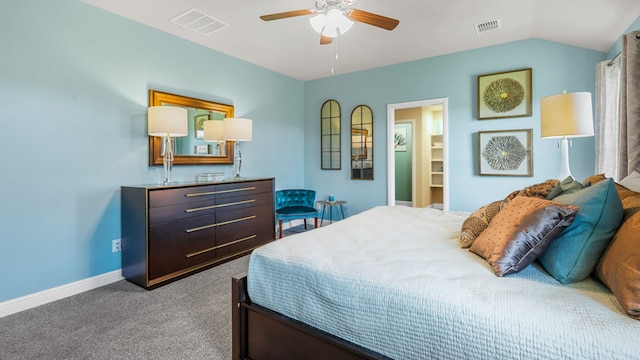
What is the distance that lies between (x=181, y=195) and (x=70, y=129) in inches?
41.3

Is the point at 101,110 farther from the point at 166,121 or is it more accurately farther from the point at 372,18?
the point at 372,18

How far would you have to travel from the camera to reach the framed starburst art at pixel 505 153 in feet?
12.1

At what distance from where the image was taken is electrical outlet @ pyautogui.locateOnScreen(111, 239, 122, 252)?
9.48 ft

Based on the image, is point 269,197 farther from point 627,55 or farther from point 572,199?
point 627,55

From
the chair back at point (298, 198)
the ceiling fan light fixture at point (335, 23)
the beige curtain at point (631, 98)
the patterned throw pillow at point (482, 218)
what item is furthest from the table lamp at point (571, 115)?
the chair back at point (298, 198)

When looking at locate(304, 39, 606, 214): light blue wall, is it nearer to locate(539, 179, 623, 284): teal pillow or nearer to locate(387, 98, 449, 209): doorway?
locate(387, 98, 449, 209): doorway

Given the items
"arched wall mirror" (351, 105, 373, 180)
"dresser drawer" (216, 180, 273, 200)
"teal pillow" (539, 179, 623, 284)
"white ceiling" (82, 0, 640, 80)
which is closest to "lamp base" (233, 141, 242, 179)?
"dresser drawer" (216, 180, 273, 200)

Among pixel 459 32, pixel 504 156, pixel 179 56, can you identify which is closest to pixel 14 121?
pixel 179 56

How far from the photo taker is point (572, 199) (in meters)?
1.29

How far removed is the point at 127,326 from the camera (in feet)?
6.80

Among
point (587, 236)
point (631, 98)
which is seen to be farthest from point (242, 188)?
point (631, 98)

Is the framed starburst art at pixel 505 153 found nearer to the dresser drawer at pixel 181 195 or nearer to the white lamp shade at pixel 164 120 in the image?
the dresser drawer at pixel 181 195

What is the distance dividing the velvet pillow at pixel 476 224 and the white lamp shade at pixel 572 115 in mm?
1271

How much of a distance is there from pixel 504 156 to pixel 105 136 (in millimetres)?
4480
